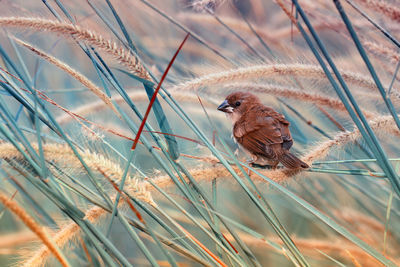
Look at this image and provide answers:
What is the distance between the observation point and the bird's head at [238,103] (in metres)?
2.11

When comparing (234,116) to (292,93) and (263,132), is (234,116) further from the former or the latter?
(292,93)

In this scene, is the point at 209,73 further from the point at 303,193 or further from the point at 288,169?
the point at 303,193

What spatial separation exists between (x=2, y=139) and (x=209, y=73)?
726 millimetres

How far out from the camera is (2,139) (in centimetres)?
122

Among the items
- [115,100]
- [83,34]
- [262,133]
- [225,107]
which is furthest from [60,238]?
[225,107]

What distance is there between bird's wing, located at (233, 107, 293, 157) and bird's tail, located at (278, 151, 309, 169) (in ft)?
0.41

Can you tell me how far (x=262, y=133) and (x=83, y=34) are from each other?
94cm

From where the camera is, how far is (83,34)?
42.4 inches

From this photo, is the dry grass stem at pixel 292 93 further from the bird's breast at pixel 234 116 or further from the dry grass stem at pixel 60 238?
the dry grass stem at pixel 60 238

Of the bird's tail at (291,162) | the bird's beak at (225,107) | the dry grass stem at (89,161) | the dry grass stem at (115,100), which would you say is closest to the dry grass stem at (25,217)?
the dry grass stem at (89,161)

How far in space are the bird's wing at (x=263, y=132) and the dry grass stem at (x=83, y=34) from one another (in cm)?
76

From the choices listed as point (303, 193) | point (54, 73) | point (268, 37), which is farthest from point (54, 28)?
point (54, 73)

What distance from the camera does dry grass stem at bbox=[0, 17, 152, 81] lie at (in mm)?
1065

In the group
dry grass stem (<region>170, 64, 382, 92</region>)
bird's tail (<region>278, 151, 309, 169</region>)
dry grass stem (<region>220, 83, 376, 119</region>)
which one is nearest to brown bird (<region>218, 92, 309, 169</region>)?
bird's tail (<region>278, 151, 309, 169</region>)
